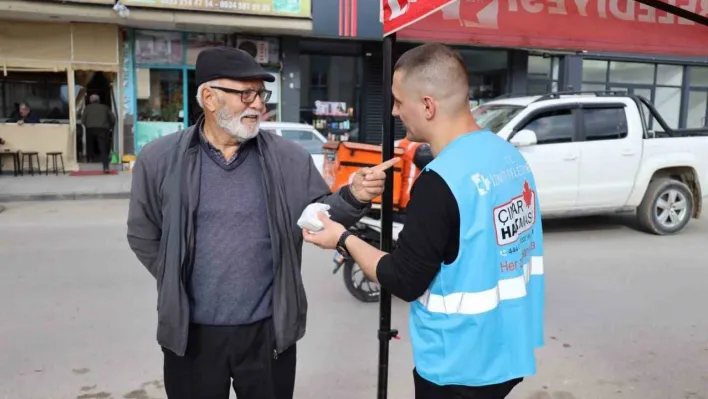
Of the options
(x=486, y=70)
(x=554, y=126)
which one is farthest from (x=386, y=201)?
(x=486, y=70)

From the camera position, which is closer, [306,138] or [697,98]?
[306,138]

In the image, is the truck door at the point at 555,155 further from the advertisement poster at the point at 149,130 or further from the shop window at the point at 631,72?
the shop window at the point at 631,72

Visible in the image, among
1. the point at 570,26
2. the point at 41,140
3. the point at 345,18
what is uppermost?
the point at 345,18

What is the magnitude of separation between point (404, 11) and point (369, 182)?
2.59 feet

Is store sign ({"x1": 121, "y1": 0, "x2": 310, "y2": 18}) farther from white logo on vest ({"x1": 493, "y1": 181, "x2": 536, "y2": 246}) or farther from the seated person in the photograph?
white logo on vest ({"x1": 493, "y1": 181, "x2": 536, "y2": 246})

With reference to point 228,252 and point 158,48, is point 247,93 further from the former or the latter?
point 158,48

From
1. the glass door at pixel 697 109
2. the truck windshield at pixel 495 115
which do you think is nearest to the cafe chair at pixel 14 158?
the truck windshield at pixel 495 115

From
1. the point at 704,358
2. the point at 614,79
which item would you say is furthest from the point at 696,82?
the point at 704,358

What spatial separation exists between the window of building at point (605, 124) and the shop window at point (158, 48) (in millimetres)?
11261

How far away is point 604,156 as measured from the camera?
8.66 m

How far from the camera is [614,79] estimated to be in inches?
837

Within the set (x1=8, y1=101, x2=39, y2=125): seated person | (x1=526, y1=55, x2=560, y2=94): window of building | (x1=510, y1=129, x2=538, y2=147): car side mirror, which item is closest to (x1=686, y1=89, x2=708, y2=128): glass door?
(x1=526, y1=55, x2=560, y2=94): window of building

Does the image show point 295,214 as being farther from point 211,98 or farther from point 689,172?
point 689,172

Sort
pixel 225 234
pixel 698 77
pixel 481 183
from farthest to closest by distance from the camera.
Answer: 1. pixel 698 77
2. pixel 225 234
3. pixel 481 183
